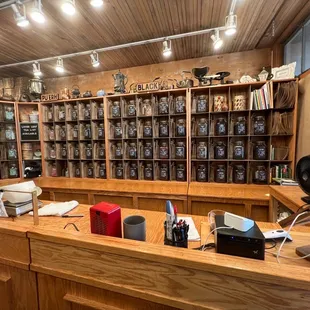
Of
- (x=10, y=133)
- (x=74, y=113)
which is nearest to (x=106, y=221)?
(x=74, y=113)

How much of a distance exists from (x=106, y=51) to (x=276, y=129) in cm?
258

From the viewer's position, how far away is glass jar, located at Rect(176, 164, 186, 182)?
9.64 ft

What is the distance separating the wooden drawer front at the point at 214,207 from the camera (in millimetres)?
2375

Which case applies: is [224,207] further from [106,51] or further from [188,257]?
[106,51]

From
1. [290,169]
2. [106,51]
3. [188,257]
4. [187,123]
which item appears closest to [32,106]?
[106,51]

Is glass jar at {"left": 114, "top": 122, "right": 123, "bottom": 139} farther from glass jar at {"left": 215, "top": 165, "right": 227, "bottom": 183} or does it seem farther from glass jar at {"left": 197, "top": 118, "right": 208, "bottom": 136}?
glass jar at {"left": 215, "top": 165, "right": 227, "bottom": 183}

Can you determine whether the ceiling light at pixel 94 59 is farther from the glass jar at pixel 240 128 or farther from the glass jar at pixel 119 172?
the glass jar at pixel 240 128

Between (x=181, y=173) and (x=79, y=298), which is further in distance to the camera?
(x=181, y=173)

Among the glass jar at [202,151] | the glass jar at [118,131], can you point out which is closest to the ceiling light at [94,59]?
the glass jar at [118,131]

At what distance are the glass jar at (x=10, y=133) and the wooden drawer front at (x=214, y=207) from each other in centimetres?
330

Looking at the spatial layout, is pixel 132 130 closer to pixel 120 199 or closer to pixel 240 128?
pixel 120 199

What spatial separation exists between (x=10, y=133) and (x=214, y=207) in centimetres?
361

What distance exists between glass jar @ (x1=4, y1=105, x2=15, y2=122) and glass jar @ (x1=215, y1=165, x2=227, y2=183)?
11.8ft

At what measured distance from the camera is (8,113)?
3.35 metres
